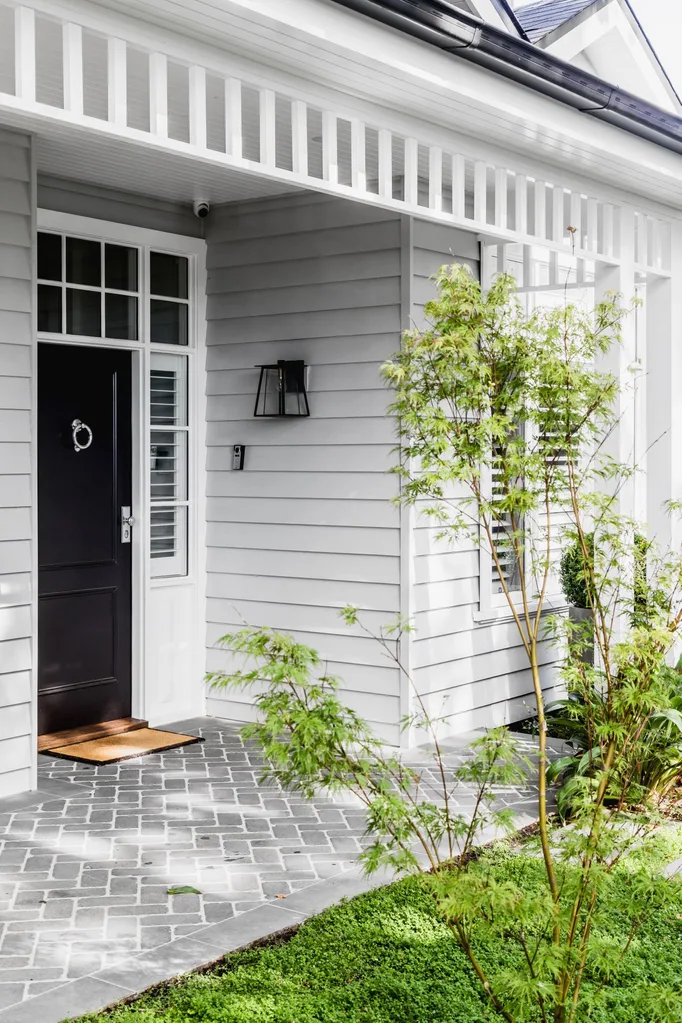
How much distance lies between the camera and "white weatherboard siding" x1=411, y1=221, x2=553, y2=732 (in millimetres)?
6520

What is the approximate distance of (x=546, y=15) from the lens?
763 cm

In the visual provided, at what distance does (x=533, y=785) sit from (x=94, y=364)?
139 inches

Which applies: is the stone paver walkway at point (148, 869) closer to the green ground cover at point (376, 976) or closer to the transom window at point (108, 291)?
the green ground cover at point (376, 976)

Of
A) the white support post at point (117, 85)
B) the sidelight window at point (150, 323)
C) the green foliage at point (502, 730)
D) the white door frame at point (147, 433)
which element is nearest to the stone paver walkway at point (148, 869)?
the green foliage at point (502, 730)

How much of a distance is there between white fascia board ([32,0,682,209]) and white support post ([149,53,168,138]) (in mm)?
60

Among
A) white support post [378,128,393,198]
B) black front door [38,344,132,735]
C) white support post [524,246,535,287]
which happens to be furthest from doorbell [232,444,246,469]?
white support post [378,128,393,198]

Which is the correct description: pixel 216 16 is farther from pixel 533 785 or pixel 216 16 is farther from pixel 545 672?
pixel 545 672

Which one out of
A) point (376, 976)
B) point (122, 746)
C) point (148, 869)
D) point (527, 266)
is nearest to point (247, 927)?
point (376, 976)

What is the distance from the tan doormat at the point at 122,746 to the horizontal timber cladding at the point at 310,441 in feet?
2.12

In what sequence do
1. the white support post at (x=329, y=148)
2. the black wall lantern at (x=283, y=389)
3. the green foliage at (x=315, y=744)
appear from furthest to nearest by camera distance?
the black wall lantern at (x=283, y=389) → the white support post at (x=329, y=148) → the green foliage at (x=315, y=744)

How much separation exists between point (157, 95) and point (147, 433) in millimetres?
3701

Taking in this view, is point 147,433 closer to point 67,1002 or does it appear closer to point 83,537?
point 83,537

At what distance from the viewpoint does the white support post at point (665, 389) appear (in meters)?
6.34

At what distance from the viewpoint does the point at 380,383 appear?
21.3 ft
